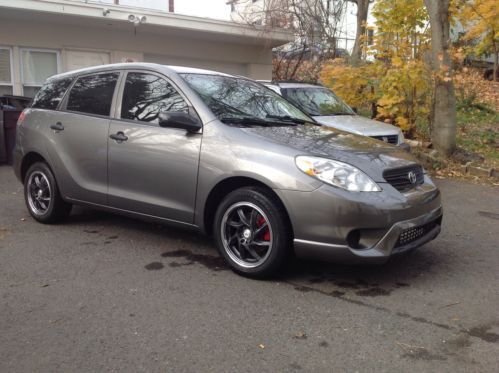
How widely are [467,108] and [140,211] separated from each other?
12868 mm

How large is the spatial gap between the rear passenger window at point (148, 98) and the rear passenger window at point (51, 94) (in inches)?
42.4

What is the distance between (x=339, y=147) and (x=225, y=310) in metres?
1.64

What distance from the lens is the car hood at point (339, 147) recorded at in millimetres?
4094

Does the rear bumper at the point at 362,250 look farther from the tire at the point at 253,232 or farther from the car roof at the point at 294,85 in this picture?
the car roof at the point at 294,85

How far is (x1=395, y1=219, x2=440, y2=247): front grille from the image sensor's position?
4039 mm

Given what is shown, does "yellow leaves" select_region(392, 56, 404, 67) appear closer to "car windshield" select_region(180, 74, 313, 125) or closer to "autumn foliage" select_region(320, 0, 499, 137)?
"autumn foliage" select_region(320, 0, 499, 137)

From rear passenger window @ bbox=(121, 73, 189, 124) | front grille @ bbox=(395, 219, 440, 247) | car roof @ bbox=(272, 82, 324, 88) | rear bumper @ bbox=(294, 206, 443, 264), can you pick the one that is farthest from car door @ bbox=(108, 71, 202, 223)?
car roof @ bbox=(272, 82, 324, 88)

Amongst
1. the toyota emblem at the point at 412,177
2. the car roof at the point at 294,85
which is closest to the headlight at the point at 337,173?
the toyota emblem at the point at 412,177

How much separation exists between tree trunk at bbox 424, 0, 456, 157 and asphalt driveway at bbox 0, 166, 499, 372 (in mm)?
4904

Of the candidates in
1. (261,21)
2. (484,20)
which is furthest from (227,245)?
(261,21)

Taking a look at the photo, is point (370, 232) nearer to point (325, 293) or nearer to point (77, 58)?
point (325, 293)

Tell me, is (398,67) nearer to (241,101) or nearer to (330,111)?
(330,111)

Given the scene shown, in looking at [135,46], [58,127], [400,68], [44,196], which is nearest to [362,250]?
[58,127]

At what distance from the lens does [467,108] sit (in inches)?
598
